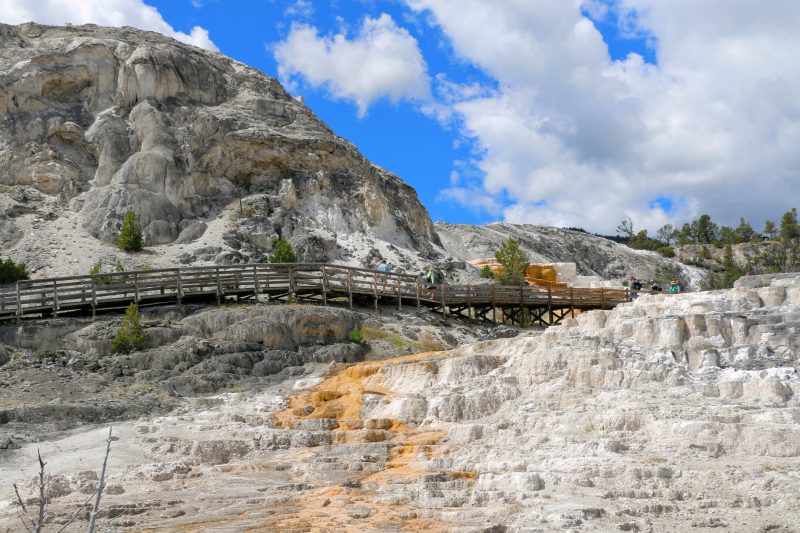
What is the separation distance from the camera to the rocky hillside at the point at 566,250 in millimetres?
73938

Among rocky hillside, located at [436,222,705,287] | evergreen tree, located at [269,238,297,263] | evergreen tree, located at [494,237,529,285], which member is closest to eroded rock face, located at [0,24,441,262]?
evergreen tree, located at [269,238,297,263]

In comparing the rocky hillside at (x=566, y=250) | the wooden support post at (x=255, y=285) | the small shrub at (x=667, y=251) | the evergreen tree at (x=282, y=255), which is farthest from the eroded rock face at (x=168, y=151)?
the small shrub at (x=667, y=251)

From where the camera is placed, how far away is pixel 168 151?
4956 centimetres

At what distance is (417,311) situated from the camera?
3422 cm

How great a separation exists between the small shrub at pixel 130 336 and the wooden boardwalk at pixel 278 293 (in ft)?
9.38

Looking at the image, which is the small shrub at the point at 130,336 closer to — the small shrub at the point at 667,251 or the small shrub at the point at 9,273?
the small shrub at the point at 9,273

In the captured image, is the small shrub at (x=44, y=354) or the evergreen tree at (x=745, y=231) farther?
the evergreen tree at (x=745, y=231)

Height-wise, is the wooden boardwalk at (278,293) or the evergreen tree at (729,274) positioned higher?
the evergreen tree at (729,274)

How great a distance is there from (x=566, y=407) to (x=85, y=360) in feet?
48.9

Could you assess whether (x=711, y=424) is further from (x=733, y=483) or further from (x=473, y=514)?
(x=473, y=514)

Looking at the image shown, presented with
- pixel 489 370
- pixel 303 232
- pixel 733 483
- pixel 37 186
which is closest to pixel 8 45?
pixel 37 186

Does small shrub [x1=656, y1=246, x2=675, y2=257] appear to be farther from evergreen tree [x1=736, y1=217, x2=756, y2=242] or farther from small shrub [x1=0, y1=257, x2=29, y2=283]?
small shrub [x1=0, y1=257, x2=29, y2=283]

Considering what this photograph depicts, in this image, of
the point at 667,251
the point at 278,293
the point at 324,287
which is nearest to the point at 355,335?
the point at 324,287

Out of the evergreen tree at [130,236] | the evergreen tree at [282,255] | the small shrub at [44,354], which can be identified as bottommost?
the small shrub at [44,354]
